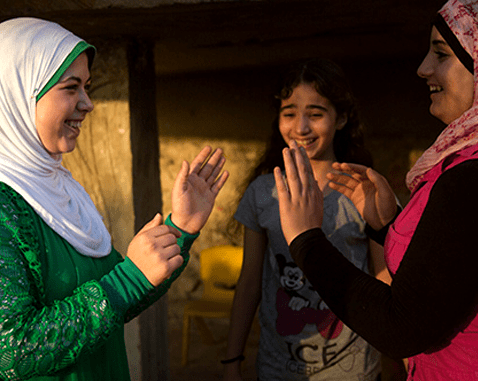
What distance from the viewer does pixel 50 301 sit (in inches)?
46.3

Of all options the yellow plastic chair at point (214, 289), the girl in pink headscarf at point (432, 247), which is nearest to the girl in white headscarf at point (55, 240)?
the girl in pink headscarf at point (432, 247)

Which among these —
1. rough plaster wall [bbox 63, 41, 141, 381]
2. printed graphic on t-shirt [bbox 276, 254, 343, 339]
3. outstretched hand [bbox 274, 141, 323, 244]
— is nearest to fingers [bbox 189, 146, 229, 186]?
outstretched hand [bbox 274, 141, 323, 244]

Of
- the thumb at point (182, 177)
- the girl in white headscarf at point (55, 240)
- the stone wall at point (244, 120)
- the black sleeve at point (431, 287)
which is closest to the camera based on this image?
the black sleeve at point (431, 287)

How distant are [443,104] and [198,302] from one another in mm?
3271

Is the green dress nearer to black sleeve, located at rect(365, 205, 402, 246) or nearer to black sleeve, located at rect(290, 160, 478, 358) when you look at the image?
black sleeve, located at rect(290, 160, 478, 358)

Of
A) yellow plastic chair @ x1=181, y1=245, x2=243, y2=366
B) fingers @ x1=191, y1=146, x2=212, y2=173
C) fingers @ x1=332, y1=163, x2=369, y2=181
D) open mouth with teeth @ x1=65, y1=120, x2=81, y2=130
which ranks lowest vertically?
yellow plastic chair @ x1=181, y1=245, x2=243, y2=366

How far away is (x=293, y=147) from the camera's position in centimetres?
143

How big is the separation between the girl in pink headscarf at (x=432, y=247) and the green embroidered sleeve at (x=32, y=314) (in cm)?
54

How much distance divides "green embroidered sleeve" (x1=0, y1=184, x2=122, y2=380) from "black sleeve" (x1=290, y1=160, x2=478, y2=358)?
2.00 feet

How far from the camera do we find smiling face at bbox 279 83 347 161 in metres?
1.91

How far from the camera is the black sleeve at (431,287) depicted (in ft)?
3.09

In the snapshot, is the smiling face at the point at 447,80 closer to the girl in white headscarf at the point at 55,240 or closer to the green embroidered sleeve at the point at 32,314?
the girl in white headscarf at the point at 55,240

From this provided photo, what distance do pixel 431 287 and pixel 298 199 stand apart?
18.0 inches

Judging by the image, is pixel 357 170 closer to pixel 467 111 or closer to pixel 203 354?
pixel 467 111
